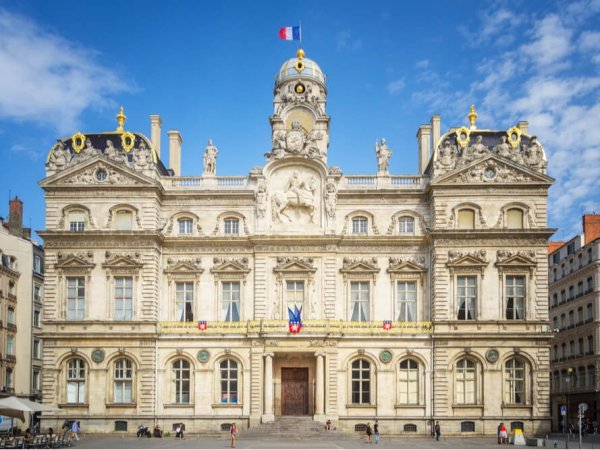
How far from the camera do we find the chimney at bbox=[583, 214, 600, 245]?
7425 centimetres

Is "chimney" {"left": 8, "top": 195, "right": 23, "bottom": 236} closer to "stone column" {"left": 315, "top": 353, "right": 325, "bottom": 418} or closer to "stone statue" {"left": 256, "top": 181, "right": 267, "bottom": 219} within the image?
"stone statue" {"left": 256, "top": 181, "right": 267, "bottom": 219}

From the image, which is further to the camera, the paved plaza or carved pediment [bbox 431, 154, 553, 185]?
carved pediment [bbox 431, 154, 553, 185]

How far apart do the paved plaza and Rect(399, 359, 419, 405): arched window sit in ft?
9.17

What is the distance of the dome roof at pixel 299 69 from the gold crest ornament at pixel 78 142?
16.1 m

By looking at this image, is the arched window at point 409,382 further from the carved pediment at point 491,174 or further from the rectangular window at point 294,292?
the carved pediment at point 491,174

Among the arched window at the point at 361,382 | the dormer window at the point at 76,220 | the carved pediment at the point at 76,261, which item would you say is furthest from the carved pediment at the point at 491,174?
the dormer window at the point at 76,220

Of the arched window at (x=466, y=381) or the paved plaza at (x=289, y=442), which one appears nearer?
the paved plaza at (x=289, y=442)

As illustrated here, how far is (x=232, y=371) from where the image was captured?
55.2 m

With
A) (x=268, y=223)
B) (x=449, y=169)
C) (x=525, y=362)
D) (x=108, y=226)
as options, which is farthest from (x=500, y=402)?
(x=108, y=226)

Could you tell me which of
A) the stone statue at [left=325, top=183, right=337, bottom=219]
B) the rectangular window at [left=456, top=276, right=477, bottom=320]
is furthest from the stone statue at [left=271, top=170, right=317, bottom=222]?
the rectangular window at [left=456, top=276, right=477, bottom=320]

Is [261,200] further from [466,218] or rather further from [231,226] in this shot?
[466,218]

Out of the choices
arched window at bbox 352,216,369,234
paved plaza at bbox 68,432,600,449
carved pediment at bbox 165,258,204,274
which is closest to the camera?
paved plaza at bbox 68,432,600,449

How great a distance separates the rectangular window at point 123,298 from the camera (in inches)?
2180

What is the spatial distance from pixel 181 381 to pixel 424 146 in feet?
84.6
